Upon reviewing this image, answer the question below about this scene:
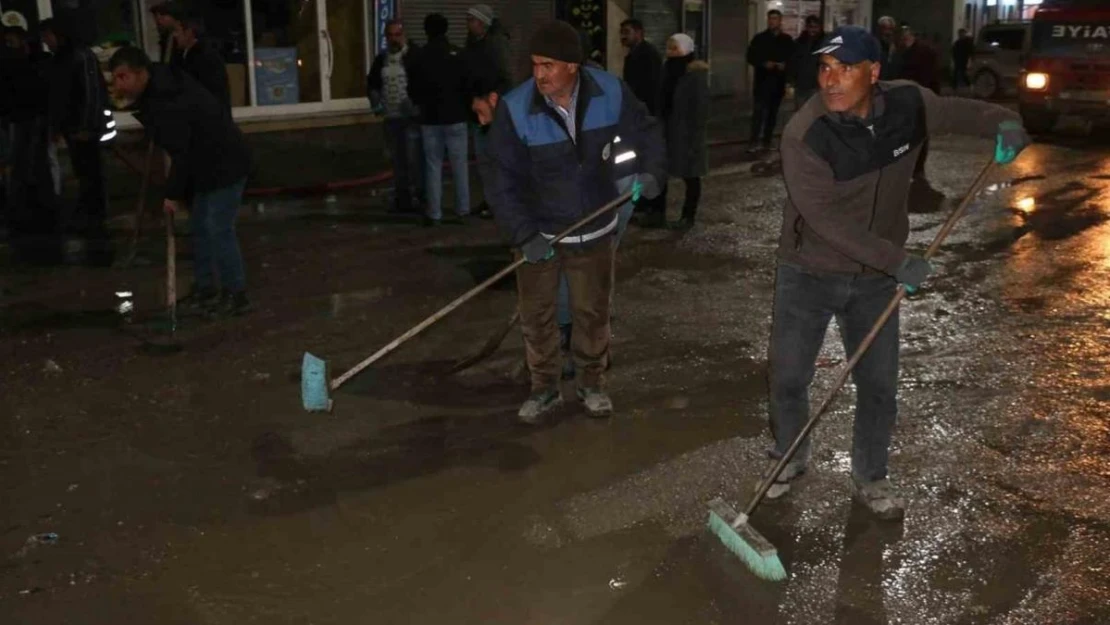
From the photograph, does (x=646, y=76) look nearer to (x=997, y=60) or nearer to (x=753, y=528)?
(x=753, y=528)

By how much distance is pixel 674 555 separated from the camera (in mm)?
4254

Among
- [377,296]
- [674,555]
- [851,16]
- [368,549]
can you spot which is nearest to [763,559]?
[674,555]

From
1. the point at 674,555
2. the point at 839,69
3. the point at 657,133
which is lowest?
the point at 674,555

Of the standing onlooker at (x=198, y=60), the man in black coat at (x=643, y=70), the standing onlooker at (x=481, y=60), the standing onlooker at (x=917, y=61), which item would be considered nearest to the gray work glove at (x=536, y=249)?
the standing onlooker at (x=198, y=60)

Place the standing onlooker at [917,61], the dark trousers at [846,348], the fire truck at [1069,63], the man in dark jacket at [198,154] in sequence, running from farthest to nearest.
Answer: the fire truck at [1069,63]
the standing onlooker at [917,61]
the man in dark jacket at [198,154]
the dark trousers at [846,348]

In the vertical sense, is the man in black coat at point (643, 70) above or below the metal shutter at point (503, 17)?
below

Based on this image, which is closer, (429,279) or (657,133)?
(657,133)

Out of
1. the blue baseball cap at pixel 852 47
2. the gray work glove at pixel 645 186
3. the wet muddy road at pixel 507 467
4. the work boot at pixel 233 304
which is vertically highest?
the blue baseball cap at pixel 852 47

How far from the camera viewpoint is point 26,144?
10.4 meters

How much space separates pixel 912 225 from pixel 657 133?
19.1 feet

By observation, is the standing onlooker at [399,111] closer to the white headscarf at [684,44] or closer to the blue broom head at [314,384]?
the white headscarf at [684,44]

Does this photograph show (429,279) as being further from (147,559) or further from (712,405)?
(147,559)

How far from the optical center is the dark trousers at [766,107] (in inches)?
628

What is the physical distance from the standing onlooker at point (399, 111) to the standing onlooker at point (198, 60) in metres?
2.05
